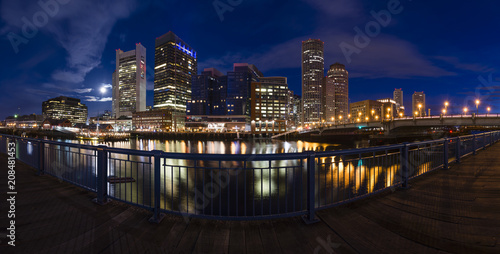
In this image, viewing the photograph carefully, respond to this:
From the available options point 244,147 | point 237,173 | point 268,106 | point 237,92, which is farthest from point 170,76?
point 237,173

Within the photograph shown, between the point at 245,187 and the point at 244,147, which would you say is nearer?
the point at 245,187

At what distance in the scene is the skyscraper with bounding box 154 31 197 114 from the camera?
587 feet

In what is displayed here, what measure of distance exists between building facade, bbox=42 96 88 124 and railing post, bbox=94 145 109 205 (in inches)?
8997

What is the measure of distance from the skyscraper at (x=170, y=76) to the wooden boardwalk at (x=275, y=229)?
7185 inches

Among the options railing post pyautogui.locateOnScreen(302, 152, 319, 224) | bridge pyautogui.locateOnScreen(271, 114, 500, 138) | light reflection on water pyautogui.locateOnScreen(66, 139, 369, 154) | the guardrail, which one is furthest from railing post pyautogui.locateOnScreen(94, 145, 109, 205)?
bridge pyautogui.locateOnScreen(271, 114, 500, 138)

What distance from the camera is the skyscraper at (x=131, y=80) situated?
185 meters

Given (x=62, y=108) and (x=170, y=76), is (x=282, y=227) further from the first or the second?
(x=62, y=108)

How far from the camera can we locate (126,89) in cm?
19062

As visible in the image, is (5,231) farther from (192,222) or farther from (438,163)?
(438,163)

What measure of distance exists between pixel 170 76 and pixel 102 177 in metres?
194

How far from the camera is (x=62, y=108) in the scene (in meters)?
173

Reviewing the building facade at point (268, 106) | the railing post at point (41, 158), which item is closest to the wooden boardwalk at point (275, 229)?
the railing post at point (41, 158)

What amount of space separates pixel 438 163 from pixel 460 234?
6534mm

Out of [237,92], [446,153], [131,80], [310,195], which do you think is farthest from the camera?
[131,80]
